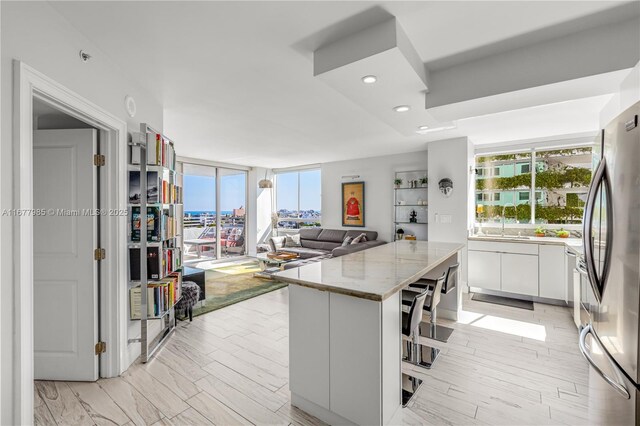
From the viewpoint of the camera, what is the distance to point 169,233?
9.66ft

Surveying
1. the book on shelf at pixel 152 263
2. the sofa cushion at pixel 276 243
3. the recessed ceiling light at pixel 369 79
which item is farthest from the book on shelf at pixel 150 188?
the sofa cushion at pixel 276 243

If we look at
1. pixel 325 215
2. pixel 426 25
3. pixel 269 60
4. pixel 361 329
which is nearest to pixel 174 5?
pixel 269 60

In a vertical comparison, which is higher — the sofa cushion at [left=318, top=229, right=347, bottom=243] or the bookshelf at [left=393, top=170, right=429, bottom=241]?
the bookshelf at [left=393, top=170, right=429, bottom=241]

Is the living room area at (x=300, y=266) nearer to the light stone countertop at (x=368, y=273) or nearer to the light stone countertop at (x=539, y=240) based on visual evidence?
the light stone countertop at (x=368, y=273)

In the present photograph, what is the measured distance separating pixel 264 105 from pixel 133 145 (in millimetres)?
1433

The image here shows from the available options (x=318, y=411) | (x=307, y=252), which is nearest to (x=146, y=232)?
(x=318, y=411)

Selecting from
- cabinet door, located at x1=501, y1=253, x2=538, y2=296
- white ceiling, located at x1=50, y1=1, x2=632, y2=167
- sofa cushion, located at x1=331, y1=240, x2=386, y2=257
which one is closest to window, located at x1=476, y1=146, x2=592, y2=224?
white ceiling, located at x1=50, y1=1, x2=632, y2=167

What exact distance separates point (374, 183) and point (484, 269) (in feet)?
10.0

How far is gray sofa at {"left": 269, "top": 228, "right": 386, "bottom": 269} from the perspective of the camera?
629cm

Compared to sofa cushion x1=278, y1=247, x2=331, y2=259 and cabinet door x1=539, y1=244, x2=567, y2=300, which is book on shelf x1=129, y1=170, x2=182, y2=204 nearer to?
sofa cushion x1=278, y1=247, x2=331, y2=259

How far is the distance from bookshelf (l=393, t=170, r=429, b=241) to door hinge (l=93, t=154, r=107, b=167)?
5.26 meters

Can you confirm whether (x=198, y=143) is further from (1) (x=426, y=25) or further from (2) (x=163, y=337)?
(1) (x=426, y=25)

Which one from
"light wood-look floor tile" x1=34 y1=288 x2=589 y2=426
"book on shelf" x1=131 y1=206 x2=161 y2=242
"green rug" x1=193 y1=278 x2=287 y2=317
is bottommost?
"light wood-look floor tile" x1=34 y1=288 x2=589 y2=426

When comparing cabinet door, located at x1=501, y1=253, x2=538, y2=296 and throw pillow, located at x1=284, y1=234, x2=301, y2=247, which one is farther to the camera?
throw pillow, located at x1=284, y1=234, x2=301, y2=247
